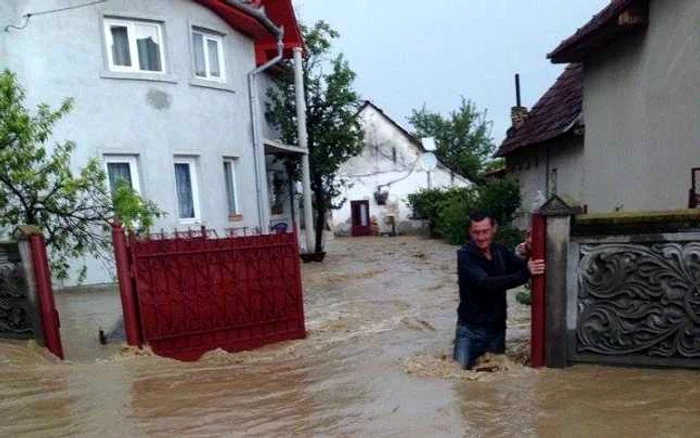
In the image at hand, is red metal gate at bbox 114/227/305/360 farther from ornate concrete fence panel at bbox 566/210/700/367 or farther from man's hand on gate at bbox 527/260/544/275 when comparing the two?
ornate concrete fence panel at bbox 566/210/700/367

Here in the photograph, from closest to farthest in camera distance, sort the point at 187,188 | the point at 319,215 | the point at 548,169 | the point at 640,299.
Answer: the point at 640,299, the point at 187,188, the point at 548,169, the point at 319,215

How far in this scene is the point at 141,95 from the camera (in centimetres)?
1143

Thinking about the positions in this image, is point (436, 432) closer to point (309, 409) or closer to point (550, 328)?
point (309, 409)

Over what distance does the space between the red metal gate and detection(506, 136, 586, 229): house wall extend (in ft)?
24.1

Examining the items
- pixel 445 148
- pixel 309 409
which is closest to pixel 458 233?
pixel 309 409

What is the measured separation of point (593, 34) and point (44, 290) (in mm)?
8784

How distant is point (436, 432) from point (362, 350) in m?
2.87

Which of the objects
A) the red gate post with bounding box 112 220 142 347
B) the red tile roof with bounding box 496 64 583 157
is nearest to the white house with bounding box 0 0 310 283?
the red gate post with bounding box 112 220 142 347

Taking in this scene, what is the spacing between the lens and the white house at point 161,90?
1068 centimetres

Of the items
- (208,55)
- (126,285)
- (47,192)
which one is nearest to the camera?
(126,285)

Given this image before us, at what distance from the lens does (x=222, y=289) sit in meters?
6.65

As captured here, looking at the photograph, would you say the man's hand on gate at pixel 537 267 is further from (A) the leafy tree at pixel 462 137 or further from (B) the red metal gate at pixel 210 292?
(A) the leafy tree at pixel 462 137

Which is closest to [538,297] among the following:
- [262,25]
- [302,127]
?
[262,25]

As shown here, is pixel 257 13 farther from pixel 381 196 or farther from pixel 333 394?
pixel 381 196
